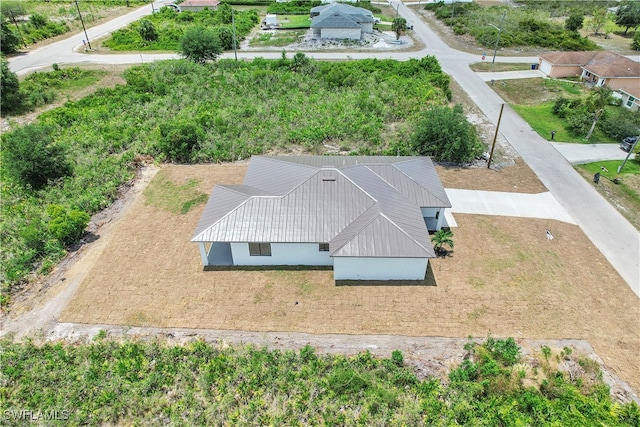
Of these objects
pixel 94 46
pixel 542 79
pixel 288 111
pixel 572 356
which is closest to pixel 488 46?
pixel 542 79

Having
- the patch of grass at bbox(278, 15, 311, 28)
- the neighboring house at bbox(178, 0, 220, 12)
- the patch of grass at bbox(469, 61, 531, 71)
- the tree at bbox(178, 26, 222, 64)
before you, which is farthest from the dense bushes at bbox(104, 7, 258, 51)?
the patch of grass at bbox(469, 61, 531, 71)

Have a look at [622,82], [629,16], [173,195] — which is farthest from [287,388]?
[629,16]

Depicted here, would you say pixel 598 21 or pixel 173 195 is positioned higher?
pixel 598 21

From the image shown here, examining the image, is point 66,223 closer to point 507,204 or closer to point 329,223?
point 329,223

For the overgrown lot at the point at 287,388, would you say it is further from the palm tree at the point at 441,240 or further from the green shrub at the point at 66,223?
the green shrub at the point at 66,223

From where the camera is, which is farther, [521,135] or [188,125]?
[521,135]

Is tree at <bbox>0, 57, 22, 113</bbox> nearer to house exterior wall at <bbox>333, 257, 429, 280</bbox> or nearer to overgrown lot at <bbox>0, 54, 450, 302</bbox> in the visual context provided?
overgrown lot at <bbox>0, 54, 450, 302</bbox>

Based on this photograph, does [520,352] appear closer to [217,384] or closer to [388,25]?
[217,384]
